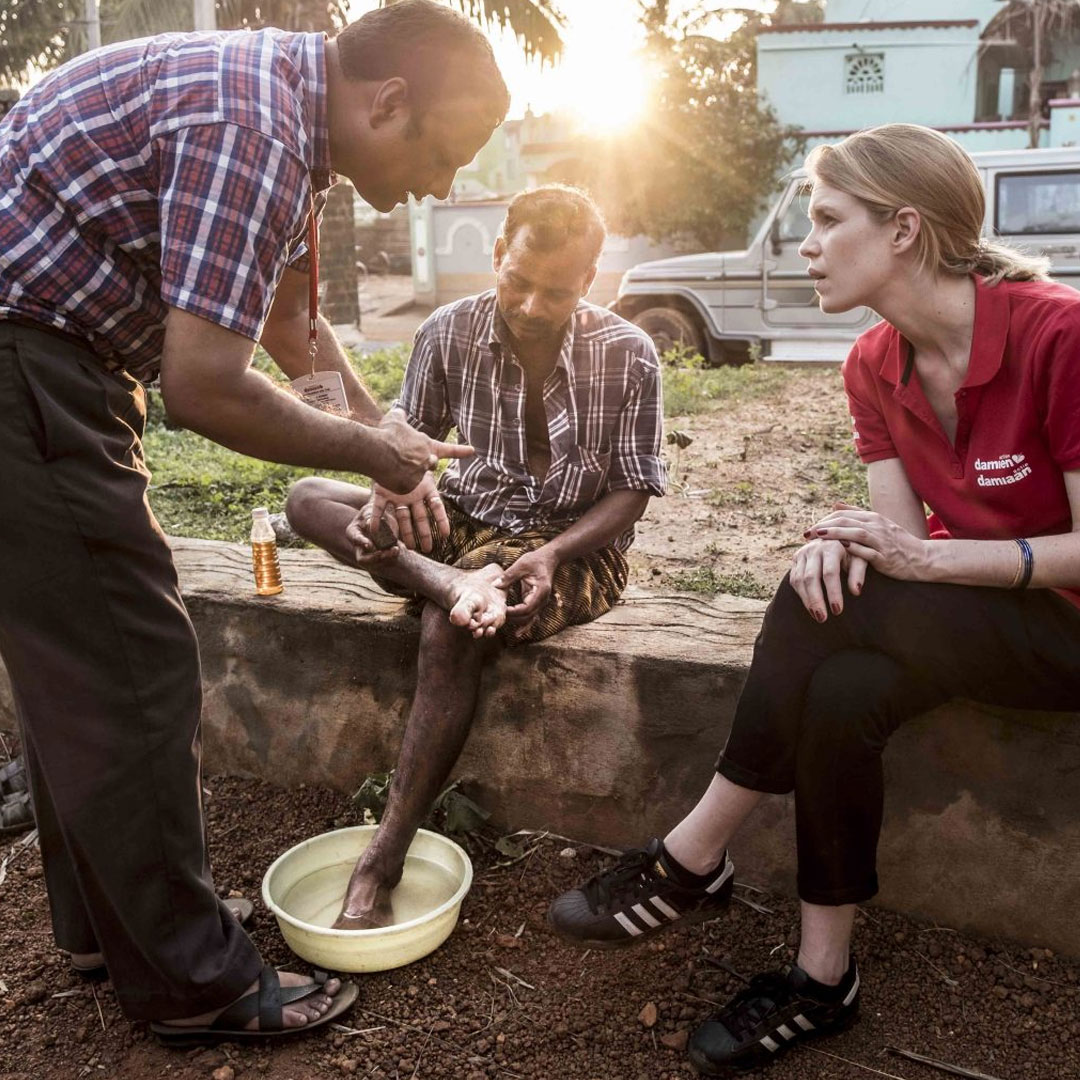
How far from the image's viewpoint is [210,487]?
5203 mm

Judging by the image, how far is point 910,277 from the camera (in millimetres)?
2078

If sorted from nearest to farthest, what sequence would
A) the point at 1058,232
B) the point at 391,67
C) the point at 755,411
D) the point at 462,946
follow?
1. the point at 391,67
2. the point at 462,946
3. the point at 755,411
4. the point at 1058,232

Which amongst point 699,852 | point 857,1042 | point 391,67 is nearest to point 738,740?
point 699,852

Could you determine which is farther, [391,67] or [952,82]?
[952,82]

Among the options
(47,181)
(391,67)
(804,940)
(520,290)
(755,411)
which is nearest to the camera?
(47,181)

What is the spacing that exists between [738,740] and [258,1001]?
1.04m

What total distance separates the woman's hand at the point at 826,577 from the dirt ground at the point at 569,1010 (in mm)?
816

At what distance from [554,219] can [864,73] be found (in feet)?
62.9

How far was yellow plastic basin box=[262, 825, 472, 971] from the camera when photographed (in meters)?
2.22

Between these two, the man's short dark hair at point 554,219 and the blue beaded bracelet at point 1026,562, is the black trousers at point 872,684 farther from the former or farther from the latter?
the man's short dark hair at point 554,219

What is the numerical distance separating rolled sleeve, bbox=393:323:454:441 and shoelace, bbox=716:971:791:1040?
1582mm

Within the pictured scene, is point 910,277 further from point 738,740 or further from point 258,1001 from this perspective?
point 258,1001

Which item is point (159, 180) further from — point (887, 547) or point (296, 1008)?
point (296, 1008)

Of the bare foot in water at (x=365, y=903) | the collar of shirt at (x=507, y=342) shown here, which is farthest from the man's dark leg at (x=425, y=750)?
the collar of shirt at (x=507, y=342)
